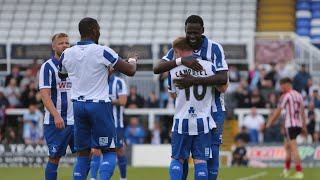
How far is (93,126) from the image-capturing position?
36.6 feet

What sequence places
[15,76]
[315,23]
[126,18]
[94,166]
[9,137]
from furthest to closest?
1. [126,18]
2. [315,23]
3. [15,76]
4. [9,137]
5. [94,166]

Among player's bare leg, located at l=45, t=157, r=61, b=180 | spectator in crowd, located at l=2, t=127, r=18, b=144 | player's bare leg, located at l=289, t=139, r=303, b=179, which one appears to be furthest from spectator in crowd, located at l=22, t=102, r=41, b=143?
player's bare leg, located at l=45, t=157, r=61, b=180

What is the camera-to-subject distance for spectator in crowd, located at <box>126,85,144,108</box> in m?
26.6

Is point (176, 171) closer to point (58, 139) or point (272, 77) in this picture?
point (58, 139)

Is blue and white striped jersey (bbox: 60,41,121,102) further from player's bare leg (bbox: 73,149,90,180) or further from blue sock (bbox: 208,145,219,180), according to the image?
blue sock (bbox: 208,145,219,180)

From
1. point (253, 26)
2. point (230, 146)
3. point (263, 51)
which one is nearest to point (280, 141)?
point (230, 146)

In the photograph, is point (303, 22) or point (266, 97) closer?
point (266, 97)

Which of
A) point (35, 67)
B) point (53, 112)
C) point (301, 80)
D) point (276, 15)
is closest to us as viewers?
point (53, 112)

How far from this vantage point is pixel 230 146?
26000mm

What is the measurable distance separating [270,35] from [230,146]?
589cm

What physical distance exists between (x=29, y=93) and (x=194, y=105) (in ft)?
52.9

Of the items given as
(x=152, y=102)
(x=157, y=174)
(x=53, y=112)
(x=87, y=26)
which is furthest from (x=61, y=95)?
(x=152, y=102)

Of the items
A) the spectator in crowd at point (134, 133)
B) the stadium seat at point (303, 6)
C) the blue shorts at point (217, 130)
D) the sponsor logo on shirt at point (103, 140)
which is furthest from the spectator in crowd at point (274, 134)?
the sponsor logo on shirt at point (103, 140)

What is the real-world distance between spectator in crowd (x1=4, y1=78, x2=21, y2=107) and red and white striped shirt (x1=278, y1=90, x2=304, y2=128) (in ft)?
32.2
